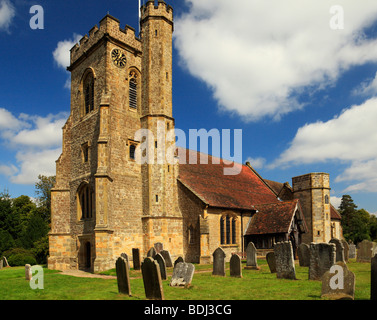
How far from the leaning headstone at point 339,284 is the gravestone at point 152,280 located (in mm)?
4803

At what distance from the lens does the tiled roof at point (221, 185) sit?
25087 mm

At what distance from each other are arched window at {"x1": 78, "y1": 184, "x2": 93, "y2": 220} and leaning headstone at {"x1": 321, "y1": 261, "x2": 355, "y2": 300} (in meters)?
17.4

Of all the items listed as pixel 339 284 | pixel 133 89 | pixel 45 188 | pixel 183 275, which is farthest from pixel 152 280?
pixel 45 188

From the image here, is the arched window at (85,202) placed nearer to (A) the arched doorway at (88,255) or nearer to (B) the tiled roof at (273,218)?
(A) the arched doorway at (88,255)

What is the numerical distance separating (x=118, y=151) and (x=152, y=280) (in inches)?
570

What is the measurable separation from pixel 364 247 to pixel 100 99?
21282mm

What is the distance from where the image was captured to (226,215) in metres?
25.3

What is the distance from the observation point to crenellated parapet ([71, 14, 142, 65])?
77.2 feet

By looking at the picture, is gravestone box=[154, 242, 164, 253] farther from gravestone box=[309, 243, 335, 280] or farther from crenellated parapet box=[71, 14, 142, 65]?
crenellated parapet box=[71, 14, 142, 65]

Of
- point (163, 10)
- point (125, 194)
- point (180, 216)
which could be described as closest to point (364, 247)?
point (180, 216)

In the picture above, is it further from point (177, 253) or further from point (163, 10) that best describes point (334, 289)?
point (163, 10)

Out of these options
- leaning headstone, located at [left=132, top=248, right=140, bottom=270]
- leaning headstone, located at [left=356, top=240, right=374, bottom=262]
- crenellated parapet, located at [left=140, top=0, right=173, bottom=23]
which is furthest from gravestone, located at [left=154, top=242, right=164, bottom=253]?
crenellated parapet, located at [left=140, top=0, right=173, bottom=23]

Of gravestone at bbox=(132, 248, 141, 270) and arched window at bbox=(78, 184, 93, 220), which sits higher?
arched window at bbox=(78, 184, 93, 220)

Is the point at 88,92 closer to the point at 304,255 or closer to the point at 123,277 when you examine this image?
the point at 123,277
